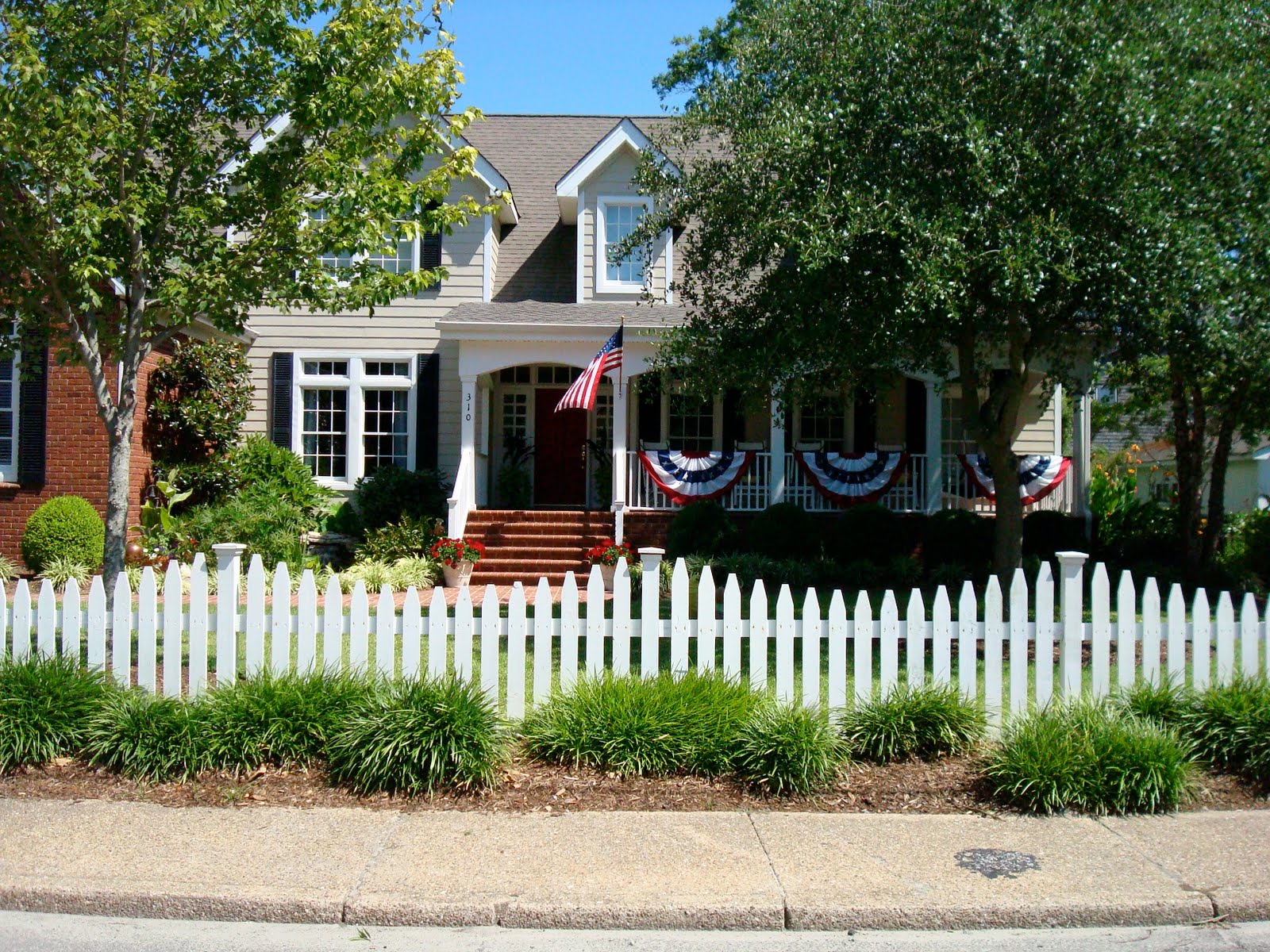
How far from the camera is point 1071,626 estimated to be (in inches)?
250

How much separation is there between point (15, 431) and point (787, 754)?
523 inches

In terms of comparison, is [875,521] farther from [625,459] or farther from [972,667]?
[972,667]

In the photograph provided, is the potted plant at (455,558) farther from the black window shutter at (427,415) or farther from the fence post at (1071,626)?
the fence post at (1071,626)

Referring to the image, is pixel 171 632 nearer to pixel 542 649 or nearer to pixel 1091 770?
pixel 542 649

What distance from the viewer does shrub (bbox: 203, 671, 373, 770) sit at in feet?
19.2

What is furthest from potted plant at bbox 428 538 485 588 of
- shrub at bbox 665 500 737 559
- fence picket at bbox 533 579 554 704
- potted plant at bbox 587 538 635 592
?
fence picket at bbox 533 579 554 704

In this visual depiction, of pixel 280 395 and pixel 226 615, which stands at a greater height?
pixel 280 395

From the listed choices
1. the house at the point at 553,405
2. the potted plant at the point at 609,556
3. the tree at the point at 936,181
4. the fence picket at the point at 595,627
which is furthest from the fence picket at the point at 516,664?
the house at the point at 553,405

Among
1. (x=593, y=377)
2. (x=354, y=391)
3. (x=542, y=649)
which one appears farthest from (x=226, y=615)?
(x=354, y=391)

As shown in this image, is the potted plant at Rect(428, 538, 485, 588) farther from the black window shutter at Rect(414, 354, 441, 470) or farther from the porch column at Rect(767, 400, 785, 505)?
the porch column at Rect(767, 400, 785, 505)

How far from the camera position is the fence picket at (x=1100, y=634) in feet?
20.1

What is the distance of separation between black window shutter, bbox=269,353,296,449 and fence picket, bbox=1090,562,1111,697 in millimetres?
13318

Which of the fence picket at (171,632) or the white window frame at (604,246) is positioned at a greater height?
the white window frame at (604,246)

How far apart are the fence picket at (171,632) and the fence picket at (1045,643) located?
540 cm
